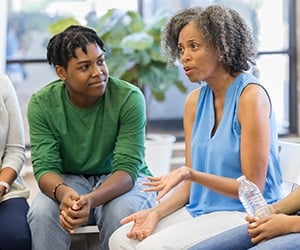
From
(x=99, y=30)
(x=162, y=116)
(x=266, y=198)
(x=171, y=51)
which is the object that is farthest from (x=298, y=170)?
(x=162, y=116)

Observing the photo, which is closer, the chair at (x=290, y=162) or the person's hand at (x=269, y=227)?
the person's hand at (x=269, y=227)

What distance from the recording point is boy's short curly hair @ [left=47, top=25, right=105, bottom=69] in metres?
2.32

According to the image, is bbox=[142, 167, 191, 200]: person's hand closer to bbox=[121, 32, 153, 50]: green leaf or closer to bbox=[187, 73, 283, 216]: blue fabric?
bbox=[187, 73, 283, 216]: blue fabric

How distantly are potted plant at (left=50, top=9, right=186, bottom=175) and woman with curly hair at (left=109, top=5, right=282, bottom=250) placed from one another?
1.75 m

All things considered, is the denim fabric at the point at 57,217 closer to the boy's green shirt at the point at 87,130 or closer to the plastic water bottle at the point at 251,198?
the boy's green shirt at the point at 87,130

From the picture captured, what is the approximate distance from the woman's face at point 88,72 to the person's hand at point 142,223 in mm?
540

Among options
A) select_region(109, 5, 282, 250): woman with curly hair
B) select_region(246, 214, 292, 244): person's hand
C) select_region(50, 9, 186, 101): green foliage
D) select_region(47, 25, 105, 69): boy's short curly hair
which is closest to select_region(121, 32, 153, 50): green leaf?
select_region(50, 9, 186, 101): green foliage

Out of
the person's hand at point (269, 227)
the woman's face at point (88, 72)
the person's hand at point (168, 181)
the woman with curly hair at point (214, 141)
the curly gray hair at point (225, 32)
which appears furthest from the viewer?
the woman's face at point (88, 72)

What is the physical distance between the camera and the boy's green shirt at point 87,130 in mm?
2357

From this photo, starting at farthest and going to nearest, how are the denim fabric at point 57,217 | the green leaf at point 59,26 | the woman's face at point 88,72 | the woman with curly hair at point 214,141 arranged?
1. the green leaf at point 59,26
2. the woman's face at point 88,72
3. the denim fabric at point 57,217
4. the woman with curly hair at point 214,141

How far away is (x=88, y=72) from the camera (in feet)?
7.55

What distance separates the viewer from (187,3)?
4551 mm

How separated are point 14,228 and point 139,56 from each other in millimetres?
2028

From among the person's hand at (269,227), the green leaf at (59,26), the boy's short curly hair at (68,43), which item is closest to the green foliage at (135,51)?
the green leaf at (59,26)
